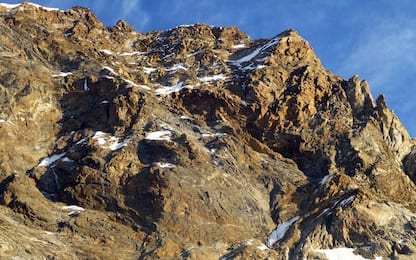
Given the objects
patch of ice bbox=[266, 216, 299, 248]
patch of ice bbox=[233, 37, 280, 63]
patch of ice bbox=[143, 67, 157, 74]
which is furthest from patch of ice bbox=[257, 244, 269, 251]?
patch of ice bbox=[143, 67, 157, 74]

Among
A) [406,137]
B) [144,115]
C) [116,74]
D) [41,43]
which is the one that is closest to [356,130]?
[406,137]

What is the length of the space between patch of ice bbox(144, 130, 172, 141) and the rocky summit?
1.32 ft

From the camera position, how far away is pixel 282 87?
305 ft

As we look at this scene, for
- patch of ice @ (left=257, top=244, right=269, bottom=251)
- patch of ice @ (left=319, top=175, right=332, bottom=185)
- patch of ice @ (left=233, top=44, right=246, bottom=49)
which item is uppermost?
patch of ice @ (left=233, top=44, right=246, bottom=49)

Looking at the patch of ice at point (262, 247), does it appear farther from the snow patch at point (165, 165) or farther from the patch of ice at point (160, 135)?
the patch of ice at point (160, 135)

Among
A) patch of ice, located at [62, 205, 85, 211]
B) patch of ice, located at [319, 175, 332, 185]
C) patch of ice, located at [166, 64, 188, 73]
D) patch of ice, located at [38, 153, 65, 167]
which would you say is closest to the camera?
patch of ice, located at [62, 205, 85, 211]

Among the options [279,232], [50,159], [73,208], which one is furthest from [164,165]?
[50,159]

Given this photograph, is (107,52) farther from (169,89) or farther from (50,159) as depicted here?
(50,159)

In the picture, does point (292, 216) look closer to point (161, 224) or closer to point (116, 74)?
point (161, 224)

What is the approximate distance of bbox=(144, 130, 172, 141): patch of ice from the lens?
3057 inches

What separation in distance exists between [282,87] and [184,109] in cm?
1389

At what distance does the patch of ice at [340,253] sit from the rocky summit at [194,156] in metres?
0.19

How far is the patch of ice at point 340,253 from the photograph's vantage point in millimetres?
64438

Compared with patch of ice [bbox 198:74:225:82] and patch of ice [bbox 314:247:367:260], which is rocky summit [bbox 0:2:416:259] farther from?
Answer: patch of ice [bbox 198:74:225:82]
